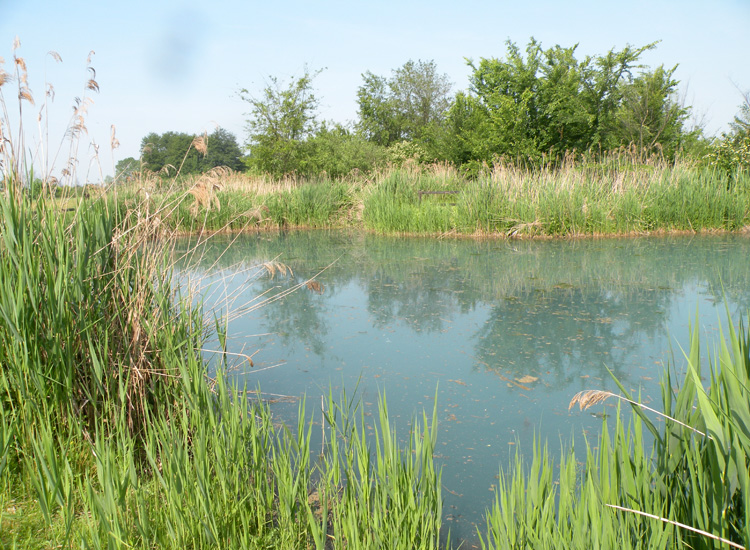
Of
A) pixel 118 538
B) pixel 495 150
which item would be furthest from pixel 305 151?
pixel 118 538

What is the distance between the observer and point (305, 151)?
1909 cm

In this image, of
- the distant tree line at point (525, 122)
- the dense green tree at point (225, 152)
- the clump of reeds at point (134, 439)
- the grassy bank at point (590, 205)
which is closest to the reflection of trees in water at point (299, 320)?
the clump of reeds at point (134, 439)

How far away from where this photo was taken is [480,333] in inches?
144

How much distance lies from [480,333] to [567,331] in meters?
0.53

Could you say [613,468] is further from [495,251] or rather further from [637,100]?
[637,100]

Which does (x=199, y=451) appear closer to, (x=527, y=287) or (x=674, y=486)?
(x=674, y=486)

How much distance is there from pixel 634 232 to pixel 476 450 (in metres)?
7.12

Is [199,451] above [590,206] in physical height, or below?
below

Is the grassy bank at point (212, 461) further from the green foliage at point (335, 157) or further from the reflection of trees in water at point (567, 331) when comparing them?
the green foliage at point (335, 157)

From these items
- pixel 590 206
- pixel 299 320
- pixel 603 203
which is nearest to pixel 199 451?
pixel 299 320

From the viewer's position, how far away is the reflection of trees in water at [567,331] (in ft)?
9.88

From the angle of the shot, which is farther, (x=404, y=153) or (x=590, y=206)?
(x=404, y=153)

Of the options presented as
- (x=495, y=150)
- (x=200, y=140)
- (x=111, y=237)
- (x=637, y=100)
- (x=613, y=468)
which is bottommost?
(x=613, y=468)

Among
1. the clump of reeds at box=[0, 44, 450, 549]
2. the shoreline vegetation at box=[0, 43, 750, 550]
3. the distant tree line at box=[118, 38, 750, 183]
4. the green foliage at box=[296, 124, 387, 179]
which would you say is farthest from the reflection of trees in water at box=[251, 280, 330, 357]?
the green foliage at box=[296, 124, 387, 179]
